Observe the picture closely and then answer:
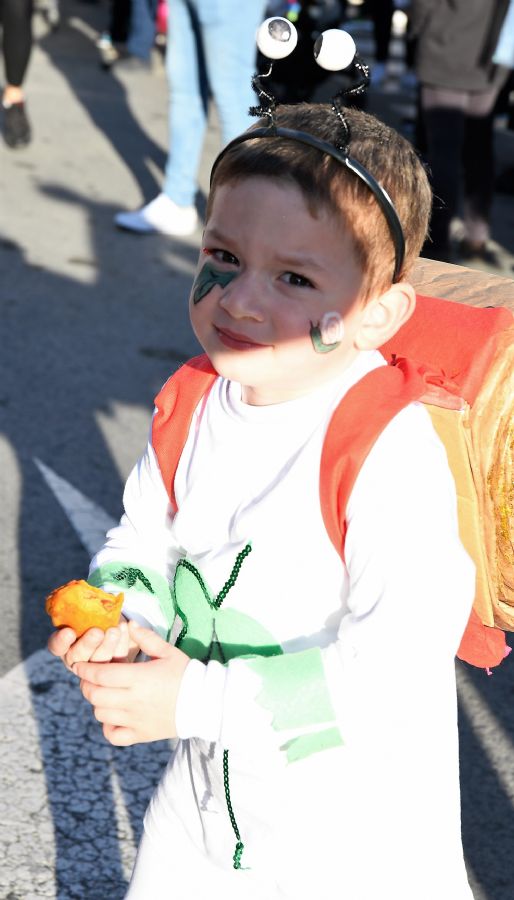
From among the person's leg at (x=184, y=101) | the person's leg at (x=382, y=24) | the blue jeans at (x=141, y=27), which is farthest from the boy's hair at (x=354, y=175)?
the person's leg at (x=382, y=24)

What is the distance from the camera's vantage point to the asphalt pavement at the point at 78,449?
2674 mm

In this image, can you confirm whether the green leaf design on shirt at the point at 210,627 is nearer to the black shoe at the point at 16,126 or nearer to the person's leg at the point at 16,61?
the person's leg at the point at 16,61

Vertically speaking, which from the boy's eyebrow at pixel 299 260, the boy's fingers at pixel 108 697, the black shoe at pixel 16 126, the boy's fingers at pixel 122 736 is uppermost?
the boy's eyebrow at pixel 299 260

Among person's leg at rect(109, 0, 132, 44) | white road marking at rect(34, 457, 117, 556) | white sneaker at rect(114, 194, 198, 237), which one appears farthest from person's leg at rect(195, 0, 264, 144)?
person's leg at rect(109, 0, 132, 44)

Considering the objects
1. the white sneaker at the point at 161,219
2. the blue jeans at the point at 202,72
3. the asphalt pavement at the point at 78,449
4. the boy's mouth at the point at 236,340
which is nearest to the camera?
the boy's mouth at the point at 236,340

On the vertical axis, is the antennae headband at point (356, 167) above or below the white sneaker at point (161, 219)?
above

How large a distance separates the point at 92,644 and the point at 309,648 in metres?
0.28

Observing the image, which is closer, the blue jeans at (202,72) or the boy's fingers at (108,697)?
the boy's fingers at (108,697)

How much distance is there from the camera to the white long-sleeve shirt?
1509 millimetres

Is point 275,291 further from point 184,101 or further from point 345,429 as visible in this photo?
point 184,101

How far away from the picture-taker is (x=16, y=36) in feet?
24.3

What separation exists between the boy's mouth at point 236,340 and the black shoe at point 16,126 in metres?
6.51

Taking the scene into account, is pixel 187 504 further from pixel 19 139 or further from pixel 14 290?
pixel 19 139

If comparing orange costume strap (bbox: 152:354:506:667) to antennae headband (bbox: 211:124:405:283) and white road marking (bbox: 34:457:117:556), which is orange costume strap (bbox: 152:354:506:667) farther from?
white road marking (bbox: 34:457:117:556)
